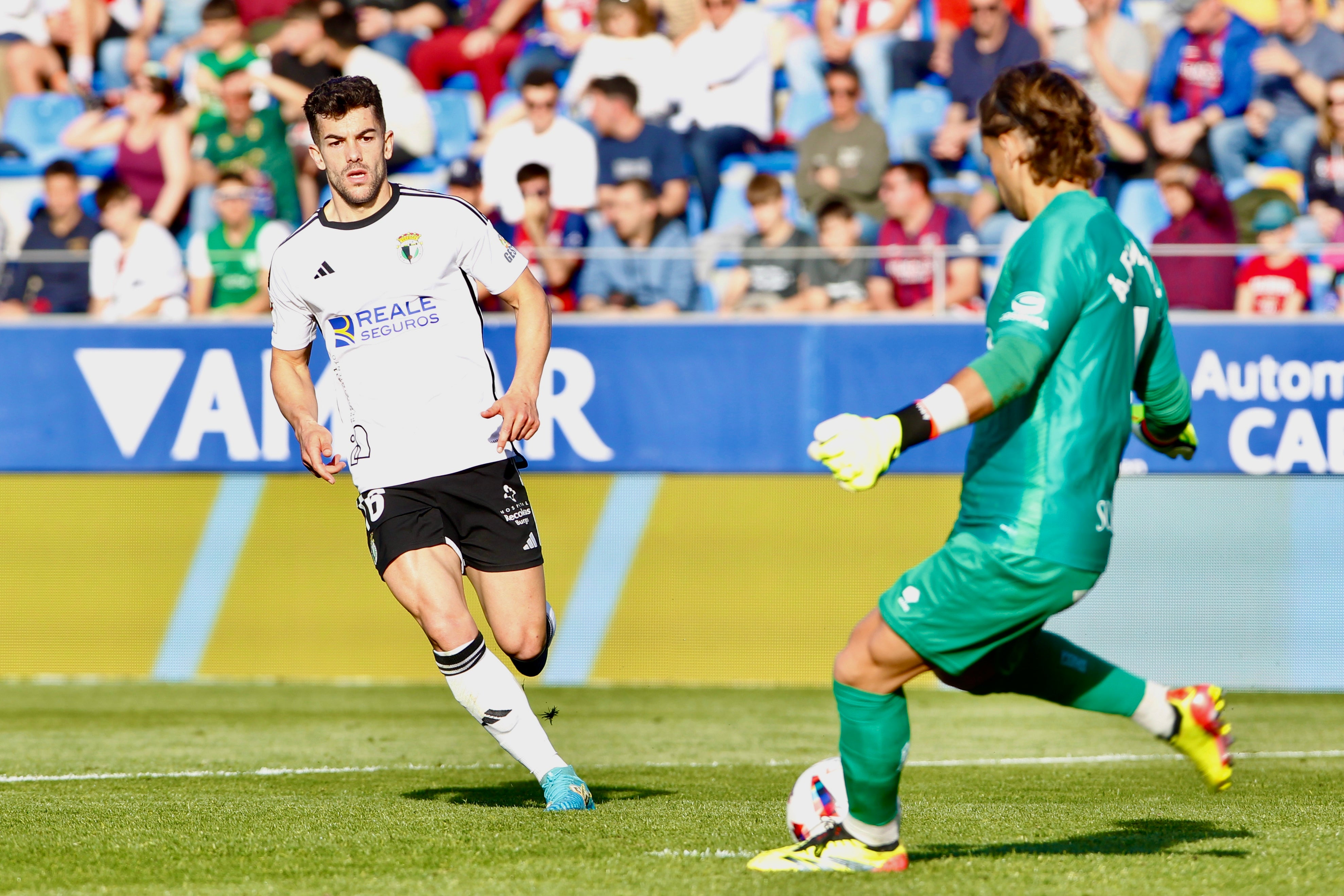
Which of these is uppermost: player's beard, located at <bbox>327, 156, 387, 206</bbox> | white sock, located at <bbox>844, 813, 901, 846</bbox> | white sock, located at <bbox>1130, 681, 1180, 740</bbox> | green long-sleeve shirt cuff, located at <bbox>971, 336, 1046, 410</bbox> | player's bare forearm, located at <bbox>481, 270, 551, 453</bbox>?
player's beard, located at <bbox>327, 156, 387, 206</bbox>

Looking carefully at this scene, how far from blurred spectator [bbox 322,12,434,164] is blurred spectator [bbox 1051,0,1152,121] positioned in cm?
513

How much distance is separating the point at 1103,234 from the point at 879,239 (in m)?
8.36

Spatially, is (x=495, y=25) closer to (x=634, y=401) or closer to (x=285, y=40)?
(x=285, y=40)

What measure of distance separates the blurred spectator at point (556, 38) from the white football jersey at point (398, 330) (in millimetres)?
8579

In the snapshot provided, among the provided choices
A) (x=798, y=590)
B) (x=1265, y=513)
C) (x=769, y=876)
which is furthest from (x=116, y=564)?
(x=769, y=876)

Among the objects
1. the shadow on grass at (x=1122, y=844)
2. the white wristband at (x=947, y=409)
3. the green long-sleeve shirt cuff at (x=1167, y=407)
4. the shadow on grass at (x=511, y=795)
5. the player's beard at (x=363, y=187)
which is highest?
the player's beard at (x=363, y=187)

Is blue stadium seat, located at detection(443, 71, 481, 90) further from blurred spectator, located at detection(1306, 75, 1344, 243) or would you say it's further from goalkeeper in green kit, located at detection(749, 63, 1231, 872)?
goalkeeper in green kit, located at detection(749, 63, 1231, 872)

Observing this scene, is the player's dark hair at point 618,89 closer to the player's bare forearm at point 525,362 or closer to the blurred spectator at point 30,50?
the blurred spectator at point 30,50

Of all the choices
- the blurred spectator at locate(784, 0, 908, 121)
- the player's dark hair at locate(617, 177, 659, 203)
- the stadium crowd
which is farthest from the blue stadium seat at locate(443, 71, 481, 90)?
the blurred spectator at locate(784, 0, 908, 121)

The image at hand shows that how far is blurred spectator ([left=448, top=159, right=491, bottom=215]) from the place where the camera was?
1295 cm


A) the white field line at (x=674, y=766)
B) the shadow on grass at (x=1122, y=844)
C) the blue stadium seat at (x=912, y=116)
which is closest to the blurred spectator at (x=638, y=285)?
the blue stadium seat at (x=912, y=116)

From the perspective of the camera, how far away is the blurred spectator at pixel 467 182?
42.5ft

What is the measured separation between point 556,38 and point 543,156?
1.89 m

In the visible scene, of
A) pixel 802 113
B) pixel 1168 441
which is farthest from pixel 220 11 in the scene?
pixel 1168 441
